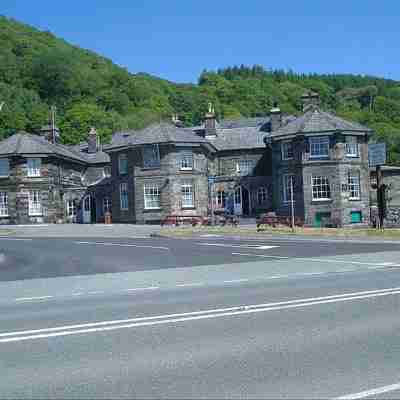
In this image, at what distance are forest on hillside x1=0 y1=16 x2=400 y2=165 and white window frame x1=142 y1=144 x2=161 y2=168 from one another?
49.0 m

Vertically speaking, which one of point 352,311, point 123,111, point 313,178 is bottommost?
point 352,311

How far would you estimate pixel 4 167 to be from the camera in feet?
165

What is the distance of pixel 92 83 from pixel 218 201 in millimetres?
76446

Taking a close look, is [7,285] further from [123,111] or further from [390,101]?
[390,101]

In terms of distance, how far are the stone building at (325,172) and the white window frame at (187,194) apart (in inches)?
295

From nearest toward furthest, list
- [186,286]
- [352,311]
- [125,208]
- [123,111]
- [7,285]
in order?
[352,311]
[186,286]
[7,285]
[125,208]
[123,111]

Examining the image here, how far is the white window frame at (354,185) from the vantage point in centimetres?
4709

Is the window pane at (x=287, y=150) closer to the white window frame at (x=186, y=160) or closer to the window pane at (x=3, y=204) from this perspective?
the white window frame at (x=186, y=160)

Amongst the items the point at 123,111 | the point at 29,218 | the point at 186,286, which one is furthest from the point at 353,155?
the point at 123,111

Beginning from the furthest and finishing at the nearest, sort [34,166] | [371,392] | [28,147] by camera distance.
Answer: [34,166] → [28,147] → [371,392]

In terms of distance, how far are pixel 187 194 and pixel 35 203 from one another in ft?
43.6

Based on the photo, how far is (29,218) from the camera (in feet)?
163

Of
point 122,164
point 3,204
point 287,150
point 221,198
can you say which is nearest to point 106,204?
point 122,164

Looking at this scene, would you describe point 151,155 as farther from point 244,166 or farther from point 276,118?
point 276,118
